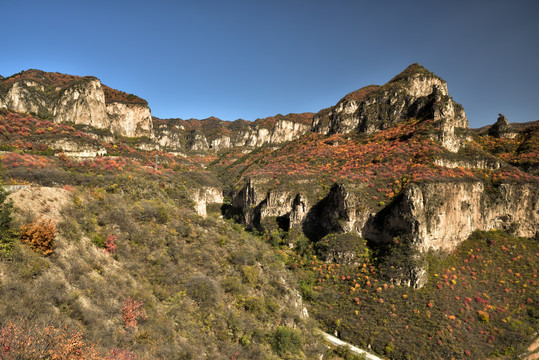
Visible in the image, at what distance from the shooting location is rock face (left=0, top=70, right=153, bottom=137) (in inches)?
3184

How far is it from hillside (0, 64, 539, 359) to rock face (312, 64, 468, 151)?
95 centimetres

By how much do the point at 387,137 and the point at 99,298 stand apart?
8241 centimetres

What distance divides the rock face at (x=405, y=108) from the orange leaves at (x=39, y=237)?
7399 cm

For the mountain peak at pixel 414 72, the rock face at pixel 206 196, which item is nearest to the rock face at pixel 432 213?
the rock face at pixel 206 196

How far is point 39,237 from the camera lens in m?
12.2

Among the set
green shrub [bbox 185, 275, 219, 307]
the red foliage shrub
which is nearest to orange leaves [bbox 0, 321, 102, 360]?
the red foliage shrub

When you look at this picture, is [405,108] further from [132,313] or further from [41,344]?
[41,344]

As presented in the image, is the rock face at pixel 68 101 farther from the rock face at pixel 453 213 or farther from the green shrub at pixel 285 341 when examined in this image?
the rock face at pixel 453 213

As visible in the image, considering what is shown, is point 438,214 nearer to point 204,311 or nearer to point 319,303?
point 319,303

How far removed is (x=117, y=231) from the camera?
59.9ft

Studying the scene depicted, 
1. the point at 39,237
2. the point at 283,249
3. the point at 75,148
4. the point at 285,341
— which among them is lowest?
the point at 283,249

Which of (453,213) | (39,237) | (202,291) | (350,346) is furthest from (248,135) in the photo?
(39,237)

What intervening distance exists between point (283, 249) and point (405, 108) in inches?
2899

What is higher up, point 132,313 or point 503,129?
point 503,129
